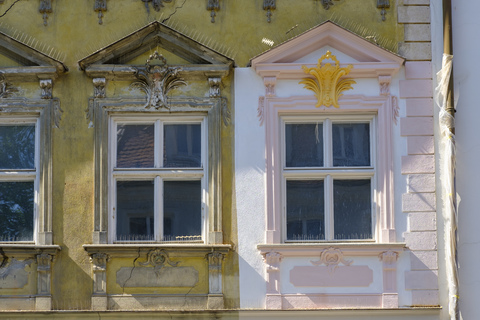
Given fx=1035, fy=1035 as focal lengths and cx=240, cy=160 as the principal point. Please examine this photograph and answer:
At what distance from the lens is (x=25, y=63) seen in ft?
36.3

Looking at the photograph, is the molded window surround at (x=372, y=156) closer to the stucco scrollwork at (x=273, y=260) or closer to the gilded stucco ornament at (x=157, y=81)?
the stucco scrollwork at (x=273, y=260)

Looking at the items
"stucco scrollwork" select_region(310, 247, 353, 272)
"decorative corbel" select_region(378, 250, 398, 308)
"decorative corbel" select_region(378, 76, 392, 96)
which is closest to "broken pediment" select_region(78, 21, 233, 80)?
"decorative corbel" select_region(378, 76, 392, 96)

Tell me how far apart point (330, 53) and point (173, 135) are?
74.1 inches

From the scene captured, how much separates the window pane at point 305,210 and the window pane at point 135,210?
4.78ft

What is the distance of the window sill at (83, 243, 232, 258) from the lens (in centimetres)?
1059

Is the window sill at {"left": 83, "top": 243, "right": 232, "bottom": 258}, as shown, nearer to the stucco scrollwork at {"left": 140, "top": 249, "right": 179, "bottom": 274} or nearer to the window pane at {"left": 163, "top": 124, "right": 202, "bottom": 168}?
the stucco scrollwork at {"left": 140, "top": 249, "right": 179, "bottom": 274}

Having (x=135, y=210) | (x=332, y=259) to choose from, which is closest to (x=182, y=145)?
(x=135, y=210)

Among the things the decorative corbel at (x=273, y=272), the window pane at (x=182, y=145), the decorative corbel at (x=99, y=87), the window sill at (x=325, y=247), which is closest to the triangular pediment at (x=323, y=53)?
the window pane at (x=182, y=145)

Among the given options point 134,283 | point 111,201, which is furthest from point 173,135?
point 134,283

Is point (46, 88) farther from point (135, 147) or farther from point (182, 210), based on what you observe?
point (182, 210)

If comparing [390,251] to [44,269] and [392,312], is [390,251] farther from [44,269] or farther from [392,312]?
[44,269]

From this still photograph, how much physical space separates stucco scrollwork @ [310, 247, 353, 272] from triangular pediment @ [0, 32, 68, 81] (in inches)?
132

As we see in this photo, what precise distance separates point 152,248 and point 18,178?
65.2 inches

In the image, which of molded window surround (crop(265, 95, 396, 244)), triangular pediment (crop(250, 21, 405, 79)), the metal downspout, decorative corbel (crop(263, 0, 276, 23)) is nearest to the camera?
the metal downspout
